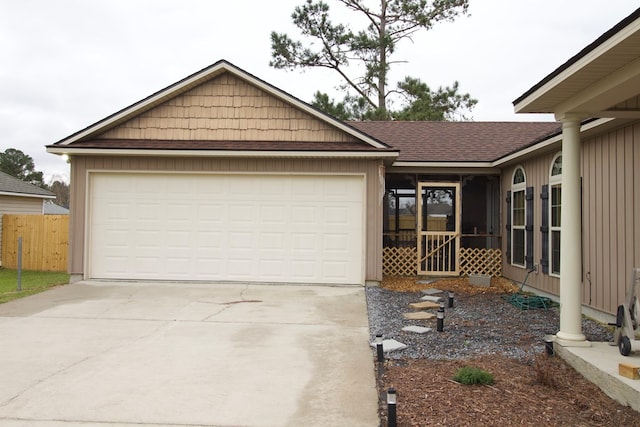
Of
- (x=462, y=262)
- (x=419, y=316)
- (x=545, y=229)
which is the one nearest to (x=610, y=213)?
(x=545, y=229)

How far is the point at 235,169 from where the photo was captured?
10312mm

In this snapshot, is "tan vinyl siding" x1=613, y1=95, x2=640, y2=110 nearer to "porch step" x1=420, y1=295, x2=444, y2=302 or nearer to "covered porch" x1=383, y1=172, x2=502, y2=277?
"porch step" x1=420, y1=295, x2=444, y2=302

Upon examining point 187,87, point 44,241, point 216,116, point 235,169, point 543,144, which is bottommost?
point 44,241

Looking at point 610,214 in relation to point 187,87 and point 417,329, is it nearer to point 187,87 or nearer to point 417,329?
point 417,329

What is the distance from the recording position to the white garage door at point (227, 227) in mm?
10234

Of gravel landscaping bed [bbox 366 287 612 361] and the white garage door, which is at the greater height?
the white garage door

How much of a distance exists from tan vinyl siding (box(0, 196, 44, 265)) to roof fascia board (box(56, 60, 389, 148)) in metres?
8.74

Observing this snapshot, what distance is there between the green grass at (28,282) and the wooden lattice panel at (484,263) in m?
9.27

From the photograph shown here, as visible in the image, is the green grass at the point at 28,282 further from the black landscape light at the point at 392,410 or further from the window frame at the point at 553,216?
the window frame at the point at 553,216

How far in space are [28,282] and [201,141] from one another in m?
5.69

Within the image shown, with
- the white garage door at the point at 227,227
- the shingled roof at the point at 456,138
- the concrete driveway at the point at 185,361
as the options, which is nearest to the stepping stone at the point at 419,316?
the concrete driveway at the point at 185,361

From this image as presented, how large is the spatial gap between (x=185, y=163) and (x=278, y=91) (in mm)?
2505

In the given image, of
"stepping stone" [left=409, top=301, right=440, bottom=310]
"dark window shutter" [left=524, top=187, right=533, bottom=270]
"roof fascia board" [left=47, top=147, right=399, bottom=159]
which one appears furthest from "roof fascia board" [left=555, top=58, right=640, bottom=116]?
"roof fascia board" [left=47, top=147, right=399, bottom=159]

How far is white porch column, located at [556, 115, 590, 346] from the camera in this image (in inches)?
207
